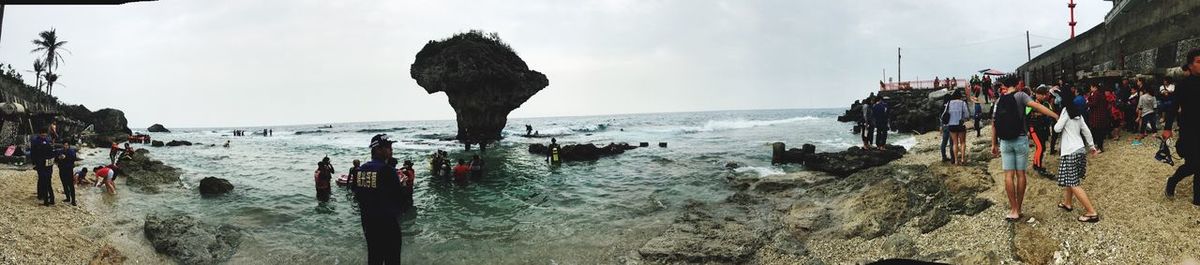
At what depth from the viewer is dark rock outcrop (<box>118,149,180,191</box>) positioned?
53.2ft

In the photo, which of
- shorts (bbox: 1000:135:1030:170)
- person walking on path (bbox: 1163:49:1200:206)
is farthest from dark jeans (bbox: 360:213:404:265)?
person walking on path (bbox: 1163:49:1200:206)

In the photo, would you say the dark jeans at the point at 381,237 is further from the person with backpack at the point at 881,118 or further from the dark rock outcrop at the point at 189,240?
the person with backpack at the point at 881,118

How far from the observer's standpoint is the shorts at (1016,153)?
562 centimetres

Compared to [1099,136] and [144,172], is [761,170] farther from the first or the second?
[144,172]

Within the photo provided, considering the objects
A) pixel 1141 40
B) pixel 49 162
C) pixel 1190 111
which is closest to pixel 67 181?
pixel 49 162

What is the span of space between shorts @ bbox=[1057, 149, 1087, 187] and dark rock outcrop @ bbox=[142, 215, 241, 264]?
461 inches

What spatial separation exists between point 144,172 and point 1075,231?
77.7 ft

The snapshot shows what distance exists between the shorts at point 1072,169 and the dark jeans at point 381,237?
719 centimetres

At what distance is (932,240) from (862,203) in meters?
3.21

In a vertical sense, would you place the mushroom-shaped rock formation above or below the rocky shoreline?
above

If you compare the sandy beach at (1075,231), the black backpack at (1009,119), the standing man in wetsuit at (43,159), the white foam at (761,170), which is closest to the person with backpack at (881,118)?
the white foam at (761,170)

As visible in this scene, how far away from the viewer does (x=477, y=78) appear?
41594mm

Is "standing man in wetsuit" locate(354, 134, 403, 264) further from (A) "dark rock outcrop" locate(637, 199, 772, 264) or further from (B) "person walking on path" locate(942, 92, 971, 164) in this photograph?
(B) "person walking on path" locate(942, 92, 971, 164)

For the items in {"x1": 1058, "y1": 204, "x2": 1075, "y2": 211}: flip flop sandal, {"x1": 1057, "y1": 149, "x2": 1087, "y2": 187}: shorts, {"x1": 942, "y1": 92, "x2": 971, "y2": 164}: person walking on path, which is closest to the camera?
{"x1": 1057, "y1": 149, "x2": 1087, "y2": 187}: shorts
